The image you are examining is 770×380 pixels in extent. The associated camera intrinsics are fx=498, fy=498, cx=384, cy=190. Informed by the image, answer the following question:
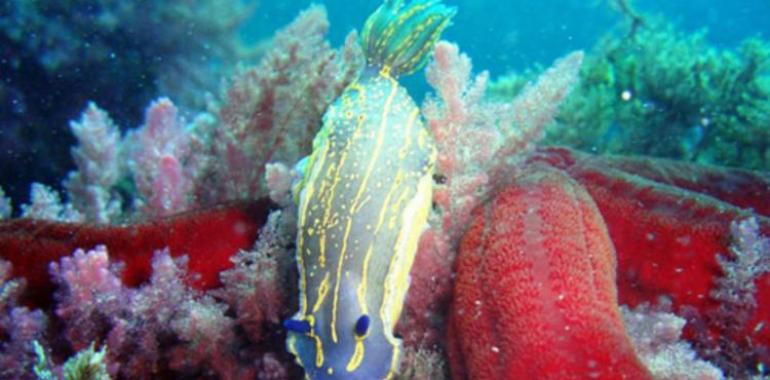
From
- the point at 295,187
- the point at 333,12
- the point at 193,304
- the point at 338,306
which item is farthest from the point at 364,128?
the point at 333,12

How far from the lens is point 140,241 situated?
295 centimetres

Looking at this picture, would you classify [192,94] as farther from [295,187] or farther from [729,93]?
[729,93]

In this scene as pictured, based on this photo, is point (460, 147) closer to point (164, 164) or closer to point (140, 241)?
point (140, 241)

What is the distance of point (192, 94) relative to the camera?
28.5 feet

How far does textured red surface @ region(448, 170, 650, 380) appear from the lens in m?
2.18

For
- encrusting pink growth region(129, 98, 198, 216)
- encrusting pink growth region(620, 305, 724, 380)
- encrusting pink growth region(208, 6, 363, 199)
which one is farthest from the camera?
encrusting pink growth region(208, 6, 363, 199)

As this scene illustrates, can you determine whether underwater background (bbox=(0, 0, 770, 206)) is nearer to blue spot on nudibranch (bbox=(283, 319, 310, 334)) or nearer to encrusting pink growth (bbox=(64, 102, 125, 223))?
encrusting pink growth (bbox=(64, 102, 125, 223))

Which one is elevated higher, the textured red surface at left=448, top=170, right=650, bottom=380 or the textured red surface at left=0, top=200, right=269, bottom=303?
the textured red surface at left=0, top=200, right=269, bottom=303

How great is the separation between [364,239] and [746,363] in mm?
2331

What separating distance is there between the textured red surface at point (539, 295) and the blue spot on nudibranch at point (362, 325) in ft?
1.77

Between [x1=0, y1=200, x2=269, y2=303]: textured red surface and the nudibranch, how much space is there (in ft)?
1.88

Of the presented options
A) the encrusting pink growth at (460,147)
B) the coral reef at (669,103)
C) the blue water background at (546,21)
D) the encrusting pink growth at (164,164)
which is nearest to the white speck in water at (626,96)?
the coral reef at (669,103)

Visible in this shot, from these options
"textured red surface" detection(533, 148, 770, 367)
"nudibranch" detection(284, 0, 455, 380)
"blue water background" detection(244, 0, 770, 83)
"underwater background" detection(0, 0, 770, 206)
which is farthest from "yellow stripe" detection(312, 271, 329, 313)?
"blue water background" detection(244, 0, 770, 83)

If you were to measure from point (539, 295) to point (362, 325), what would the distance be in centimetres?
82
